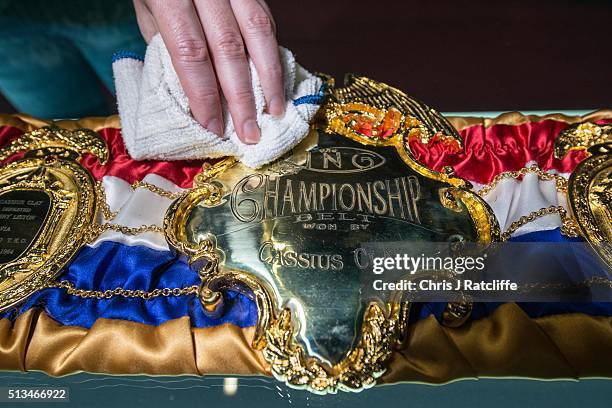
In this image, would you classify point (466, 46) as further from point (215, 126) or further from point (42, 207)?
point (42, 207)

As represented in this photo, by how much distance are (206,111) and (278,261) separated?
220 mm

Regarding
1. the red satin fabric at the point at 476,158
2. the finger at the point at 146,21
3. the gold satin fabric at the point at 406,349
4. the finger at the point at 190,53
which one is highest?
the finger at the point at 146,21

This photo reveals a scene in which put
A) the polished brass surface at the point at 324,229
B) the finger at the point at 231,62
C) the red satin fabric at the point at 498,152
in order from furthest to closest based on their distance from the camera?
the red satin fabric at the point at 498,152 < the finger at the point at 231,62 < the polished brass surface at the point at 324,229

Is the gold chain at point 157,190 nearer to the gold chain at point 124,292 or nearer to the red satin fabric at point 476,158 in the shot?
the red satin fabric at point 476,158

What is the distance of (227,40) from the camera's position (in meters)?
0.64

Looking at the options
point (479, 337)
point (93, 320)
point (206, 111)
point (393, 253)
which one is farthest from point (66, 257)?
point (479, 337)

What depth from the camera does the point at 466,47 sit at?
128 cm

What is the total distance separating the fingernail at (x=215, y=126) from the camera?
662mm

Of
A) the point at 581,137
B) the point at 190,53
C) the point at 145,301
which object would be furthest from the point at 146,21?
the point at 581,137

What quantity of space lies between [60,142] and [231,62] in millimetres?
327

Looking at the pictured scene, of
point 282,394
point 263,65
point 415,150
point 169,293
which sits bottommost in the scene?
point 282,394

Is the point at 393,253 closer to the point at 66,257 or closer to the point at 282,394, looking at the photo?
the point at 282,394

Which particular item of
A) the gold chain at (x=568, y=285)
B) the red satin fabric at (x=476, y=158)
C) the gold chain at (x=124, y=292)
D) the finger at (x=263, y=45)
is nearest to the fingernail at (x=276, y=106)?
the finger at (x=263, y=45)

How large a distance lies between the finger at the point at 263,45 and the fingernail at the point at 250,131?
0.11 ft
